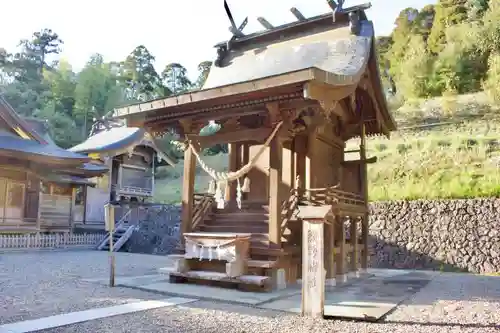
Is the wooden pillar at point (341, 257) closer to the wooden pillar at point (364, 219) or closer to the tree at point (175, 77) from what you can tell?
the wooden pillar at point (364, 219)

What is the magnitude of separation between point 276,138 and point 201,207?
2730 mm

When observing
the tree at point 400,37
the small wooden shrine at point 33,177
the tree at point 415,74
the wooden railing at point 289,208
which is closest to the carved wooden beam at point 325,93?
the wooden railing at point 289,208

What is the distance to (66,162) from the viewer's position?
58.7 ft

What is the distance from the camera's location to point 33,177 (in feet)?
61.8

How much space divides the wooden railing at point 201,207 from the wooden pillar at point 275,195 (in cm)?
214

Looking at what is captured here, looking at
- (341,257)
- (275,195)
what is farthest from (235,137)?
(341,257)

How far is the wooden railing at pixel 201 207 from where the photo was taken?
30.3 feet

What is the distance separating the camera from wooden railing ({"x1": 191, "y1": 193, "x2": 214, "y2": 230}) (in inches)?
364

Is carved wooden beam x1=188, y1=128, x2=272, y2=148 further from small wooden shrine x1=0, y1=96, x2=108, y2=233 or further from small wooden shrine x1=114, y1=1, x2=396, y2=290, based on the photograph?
small wooden shrine x1=0, y1=96, x2=108, y2=233

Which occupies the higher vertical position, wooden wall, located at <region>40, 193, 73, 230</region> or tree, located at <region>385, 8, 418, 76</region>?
tree, located at <region>385, 8, 418, 76</region>

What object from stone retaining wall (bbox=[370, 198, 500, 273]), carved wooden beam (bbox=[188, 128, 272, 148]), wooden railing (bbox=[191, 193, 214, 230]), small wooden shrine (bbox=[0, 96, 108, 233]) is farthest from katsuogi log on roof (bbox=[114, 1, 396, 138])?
small wooden shrine (bbox=[0, 96, 108, 233])

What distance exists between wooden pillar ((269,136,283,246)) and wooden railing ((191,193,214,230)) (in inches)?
84.1

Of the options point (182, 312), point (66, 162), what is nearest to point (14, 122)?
point (66, 162)

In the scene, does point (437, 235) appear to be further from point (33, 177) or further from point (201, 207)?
point (33, 177)
